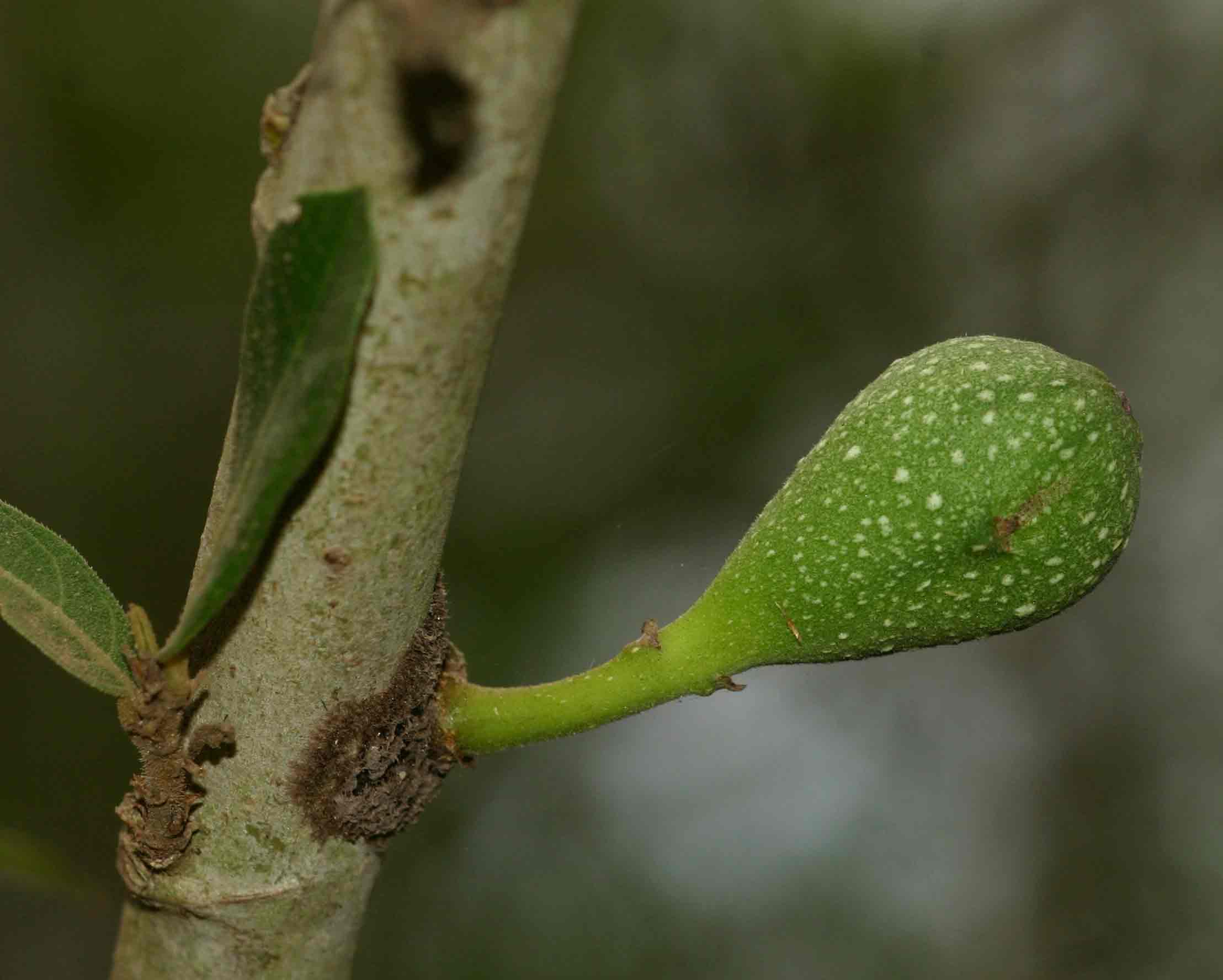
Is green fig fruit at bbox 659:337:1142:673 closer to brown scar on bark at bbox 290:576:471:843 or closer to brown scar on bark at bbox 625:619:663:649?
brown scar on bark at bbox 625:619:663:649

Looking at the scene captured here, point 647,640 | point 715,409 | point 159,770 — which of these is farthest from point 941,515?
point 715,409

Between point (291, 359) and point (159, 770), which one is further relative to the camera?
point (159, 770)

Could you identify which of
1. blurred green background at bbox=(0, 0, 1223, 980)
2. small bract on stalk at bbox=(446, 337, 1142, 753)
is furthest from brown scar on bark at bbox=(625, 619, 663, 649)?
blurred green background at bbox=(0, 0, 1223, 980)

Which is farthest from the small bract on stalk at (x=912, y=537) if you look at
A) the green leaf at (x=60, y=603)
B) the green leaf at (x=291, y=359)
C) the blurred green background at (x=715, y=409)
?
the blurred green background at (x=715, y=409)

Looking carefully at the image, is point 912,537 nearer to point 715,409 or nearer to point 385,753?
point 385,753

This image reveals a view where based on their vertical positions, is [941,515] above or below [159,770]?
above

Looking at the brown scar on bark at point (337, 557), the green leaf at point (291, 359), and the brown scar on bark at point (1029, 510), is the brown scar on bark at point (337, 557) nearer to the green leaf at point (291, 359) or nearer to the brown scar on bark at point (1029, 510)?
the green leaf at point (291, 359)

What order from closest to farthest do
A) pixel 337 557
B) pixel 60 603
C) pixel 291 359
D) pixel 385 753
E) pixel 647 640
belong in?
pixel 291 359
pixel 337 557
pixel 60 603
pixel 385 753
pixel 647 640
